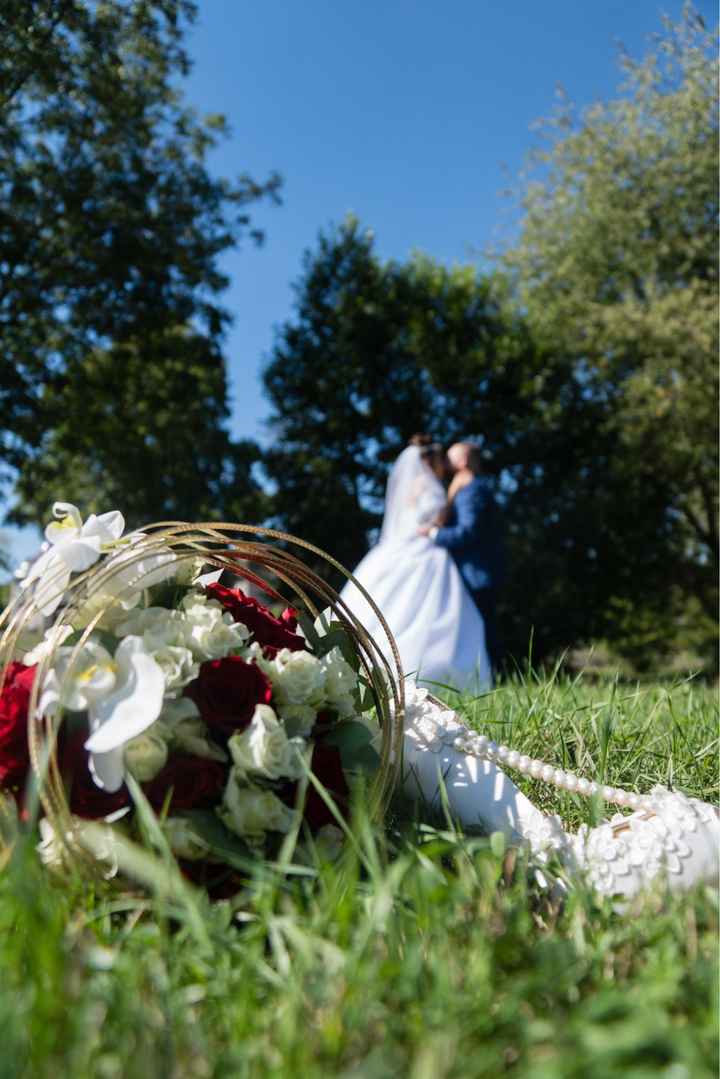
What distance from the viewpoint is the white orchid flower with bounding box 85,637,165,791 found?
52.6 inches

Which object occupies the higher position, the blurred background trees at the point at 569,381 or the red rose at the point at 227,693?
the blurred background trees at the point at 569,381

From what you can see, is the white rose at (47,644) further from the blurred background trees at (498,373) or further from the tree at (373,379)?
the tree at (373,379)

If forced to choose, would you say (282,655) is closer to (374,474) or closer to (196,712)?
(196,712)

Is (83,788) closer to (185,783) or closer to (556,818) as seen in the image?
(185,783)

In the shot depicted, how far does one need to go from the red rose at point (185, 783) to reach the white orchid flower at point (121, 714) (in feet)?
0.24

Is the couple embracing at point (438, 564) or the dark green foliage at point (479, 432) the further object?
the dark green foliage at point (479, 432)

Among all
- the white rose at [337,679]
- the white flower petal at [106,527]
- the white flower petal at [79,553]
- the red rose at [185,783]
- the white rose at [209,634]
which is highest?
the white flower petal at [106,527]

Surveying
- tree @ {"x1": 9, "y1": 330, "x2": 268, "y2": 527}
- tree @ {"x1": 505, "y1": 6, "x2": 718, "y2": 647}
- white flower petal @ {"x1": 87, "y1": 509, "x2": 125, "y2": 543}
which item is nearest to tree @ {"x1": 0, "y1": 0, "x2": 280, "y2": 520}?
tree @ {"x1": 9, "y1": 330, "x2": 268, "y2": 527}

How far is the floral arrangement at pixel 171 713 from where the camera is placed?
138 cm

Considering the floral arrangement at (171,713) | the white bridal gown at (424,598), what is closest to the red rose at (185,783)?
the floral arrangement at (171,713)

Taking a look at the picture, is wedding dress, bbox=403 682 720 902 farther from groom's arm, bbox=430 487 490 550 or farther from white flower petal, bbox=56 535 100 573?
groom's arm, bbox=430 487 490 550

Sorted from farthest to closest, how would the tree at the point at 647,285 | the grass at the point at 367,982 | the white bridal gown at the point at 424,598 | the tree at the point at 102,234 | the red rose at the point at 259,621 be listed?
the tree at the point at 647,285
the tree at the point at 102,234
the white bridal gown at the point at 424,598
the red rose at the point at 259,621
the grass at the point at 367,982

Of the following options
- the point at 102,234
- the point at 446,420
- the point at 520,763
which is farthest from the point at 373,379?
the point at 520,763

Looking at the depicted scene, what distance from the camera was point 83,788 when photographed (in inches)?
55.9
